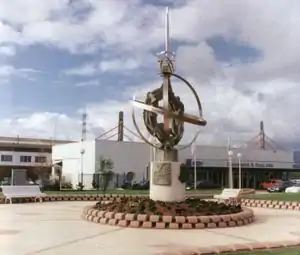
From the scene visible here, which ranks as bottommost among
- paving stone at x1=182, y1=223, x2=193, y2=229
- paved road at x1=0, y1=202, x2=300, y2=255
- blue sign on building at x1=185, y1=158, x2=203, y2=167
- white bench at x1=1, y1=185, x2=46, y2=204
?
paved road at x1=0, y1=202, x2=300, y2=255

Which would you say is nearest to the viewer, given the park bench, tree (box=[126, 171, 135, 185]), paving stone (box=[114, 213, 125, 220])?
paving stone (box=[114, 213, 125, 220])

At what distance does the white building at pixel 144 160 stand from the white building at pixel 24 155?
27.0 feet

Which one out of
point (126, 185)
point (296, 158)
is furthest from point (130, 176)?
point (296, 158)

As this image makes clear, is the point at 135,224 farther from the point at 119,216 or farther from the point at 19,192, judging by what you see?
the point at 19,192

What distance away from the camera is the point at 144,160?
169ft

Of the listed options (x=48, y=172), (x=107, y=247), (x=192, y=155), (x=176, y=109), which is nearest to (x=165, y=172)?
(x=176, y=109)

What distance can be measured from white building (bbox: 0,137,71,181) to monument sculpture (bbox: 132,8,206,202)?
149ft

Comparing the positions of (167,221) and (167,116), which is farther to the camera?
(167,116)

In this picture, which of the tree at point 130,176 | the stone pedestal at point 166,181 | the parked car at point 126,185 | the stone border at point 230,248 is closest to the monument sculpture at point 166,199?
the stone pedestal at point 166,181

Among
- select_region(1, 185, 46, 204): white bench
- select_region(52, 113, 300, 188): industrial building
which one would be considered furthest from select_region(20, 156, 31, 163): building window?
select_region(1, 185, 46, 204): white bench

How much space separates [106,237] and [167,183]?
518 centimetres

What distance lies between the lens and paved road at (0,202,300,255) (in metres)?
9.55

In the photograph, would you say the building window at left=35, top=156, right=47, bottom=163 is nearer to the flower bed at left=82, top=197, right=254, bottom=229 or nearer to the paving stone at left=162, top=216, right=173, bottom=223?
the flower bed at left=82, top=197, right=254, bottom=229

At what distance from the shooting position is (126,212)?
13.6 metres
